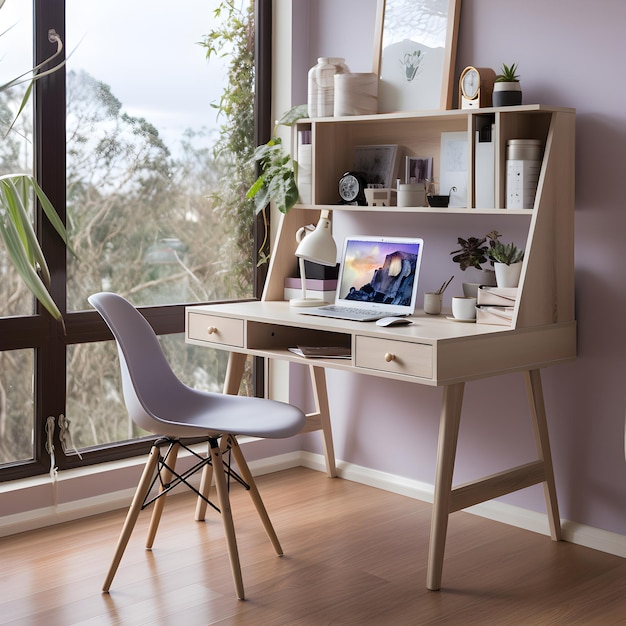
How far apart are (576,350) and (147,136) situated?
1780 millimetres

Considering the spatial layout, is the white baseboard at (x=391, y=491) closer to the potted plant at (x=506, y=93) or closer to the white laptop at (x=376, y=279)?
the white laptop at (x=376, y=279)

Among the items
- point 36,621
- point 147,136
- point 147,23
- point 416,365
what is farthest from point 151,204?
point 36,621

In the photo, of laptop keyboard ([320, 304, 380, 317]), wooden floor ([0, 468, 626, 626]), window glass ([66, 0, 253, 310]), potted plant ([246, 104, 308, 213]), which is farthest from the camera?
potted plant ([246, 104, 308, 213])

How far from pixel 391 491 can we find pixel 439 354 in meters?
1.16

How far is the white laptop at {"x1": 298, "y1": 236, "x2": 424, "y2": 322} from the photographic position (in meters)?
3.29

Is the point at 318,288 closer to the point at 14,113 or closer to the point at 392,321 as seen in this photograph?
the point at 392,321

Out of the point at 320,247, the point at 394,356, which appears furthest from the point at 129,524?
the point at 320,247

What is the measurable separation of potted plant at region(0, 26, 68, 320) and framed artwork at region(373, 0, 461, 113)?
1.21 m

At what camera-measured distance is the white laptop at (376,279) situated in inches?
130

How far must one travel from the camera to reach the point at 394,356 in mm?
2846

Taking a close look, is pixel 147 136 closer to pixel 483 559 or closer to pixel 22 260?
pixel 22 260

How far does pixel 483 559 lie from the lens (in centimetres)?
305

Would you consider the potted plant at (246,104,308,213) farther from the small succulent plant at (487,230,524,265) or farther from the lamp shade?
the small succulent plant at (487,230,524,265)

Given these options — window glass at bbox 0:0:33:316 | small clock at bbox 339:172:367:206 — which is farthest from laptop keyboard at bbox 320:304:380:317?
window glass at bbox 0:0:33:316
